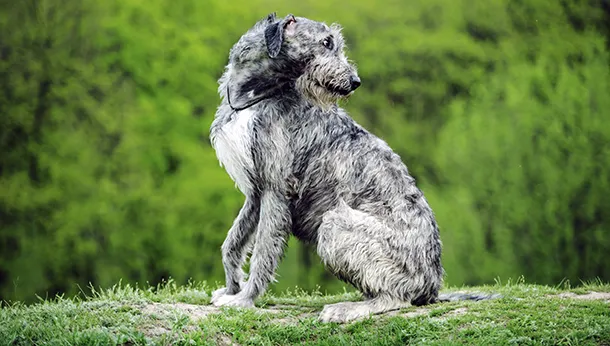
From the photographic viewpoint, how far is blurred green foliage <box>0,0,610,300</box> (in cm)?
1207

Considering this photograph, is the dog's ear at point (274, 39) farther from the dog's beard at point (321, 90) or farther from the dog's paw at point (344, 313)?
the dog's paw at point (344, 313)

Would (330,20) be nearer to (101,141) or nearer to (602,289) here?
(101,141)

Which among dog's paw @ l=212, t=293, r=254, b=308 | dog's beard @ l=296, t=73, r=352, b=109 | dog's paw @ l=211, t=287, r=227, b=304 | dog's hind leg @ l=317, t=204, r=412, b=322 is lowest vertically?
dog's paw @ l=211, t=287, r=227, b=304

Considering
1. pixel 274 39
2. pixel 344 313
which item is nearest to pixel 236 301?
pixel 344 313

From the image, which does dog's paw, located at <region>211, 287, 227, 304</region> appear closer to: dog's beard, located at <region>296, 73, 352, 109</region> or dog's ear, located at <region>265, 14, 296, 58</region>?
dog's beard, located at <region>296, 73, 352, 109</region>

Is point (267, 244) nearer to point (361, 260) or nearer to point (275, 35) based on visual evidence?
point (361, 260)

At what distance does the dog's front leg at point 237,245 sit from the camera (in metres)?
7.70

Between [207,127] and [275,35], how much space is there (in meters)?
5.25

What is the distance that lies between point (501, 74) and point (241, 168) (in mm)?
7392

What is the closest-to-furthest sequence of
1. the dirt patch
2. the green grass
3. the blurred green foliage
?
the green grass → the dirt patch → the blurred green foliage

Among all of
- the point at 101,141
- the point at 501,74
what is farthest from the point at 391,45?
the point at 101,141

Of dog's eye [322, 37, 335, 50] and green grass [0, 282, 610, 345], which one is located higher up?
dog's eye [322, 37, 335, 50]

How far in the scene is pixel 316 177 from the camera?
24.4 ft

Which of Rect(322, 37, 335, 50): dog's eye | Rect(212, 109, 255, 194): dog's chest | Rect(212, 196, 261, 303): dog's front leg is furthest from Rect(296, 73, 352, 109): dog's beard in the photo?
Rect(212, 196, 261, 303): dog's front leg
